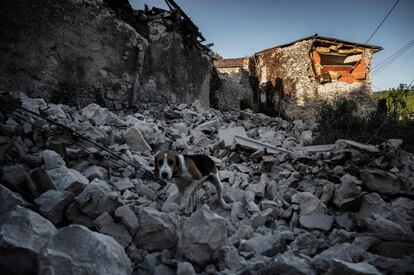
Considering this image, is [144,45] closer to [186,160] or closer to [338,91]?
[186,160]

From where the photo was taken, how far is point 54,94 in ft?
20.0

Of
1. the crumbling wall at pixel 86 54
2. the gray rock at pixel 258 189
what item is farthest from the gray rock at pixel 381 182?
the crumbling wall at pixel 86 54

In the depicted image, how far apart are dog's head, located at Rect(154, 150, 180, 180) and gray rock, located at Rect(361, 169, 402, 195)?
2.66m

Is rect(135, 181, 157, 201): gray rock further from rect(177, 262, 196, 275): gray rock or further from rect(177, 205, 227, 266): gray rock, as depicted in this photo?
rect(177, 262, 196, 275): gray rock

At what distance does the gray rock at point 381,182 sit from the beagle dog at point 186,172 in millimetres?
2033

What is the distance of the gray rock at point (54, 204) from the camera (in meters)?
2.06

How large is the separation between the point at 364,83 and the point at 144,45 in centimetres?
1308

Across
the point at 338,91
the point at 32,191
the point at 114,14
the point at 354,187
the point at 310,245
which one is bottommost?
the point at 310,245

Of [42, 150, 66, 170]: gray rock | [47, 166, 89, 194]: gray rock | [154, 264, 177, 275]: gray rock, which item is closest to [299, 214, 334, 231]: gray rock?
[154, 264, 177, 275]: gray rock

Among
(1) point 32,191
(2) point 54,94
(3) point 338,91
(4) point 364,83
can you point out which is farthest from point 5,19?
(4) point 364,83

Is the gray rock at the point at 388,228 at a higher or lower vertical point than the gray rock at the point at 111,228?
lower

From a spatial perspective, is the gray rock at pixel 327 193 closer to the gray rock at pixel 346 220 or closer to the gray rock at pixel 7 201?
the gray rock at pixel 346 220

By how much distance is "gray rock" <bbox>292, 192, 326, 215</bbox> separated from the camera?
10.1ft

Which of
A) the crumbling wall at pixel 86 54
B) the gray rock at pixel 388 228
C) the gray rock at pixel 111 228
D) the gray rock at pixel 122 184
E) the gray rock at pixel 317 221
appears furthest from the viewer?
the crumbling wall at pixel 86 54
